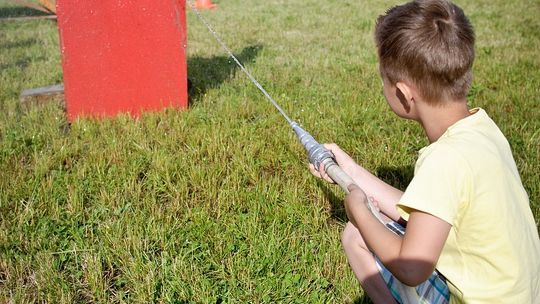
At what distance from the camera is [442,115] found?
174 centimetres

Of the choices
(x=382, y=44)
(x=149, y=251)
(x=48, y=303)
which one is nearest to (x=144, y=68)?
(x=149, y=251)

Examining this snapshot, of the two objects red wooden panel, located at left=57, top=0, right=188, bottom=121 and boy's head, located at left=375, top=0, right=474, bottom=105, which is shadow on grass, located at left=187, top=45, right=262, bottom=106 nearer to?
red wooden panel, located at left=57, top=0, right=188, bottom=121

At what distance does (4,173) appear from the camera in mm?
3236

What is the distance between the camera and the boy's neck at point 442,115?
1732 millimetres

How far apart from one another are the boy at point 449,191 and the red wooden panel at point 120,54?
2739 millimetres

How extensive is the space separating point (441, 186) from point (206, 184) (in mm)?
1844

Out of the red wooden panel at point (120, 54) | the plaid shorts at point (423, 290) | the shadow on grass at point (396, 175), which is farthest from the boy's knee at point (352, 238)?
the red wooden panel at point (120, 54)

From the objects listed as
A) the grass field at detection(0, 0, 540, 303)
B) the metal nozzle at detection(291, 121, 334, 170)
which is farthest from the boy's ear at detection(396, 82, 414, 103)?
the grass field at detection(0, 0, 540, 303)

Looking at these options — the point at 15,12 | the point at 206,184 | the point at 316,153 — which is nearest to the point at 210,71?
the point at 206,184

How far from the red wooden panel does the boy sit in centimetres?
274

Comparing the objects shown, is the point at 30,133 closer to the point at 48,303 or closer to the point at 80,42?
the point at 80,42

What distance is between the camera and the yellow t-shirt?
5.01 ft

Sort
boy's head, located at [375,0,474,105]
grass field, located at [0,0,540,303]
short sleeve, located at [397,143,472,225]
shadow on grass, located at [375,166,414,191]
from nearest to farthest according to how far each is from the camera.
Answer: short sleeve, located at [397,143,472,225] → boy's head, located at [375,0,474,105] → grass field, located at [0,0,540,303] → shadow on grass, located at [375,166,414,191]

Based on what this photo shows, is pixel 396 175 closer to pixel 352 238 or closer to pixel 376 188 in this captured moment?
pixel 376 188
